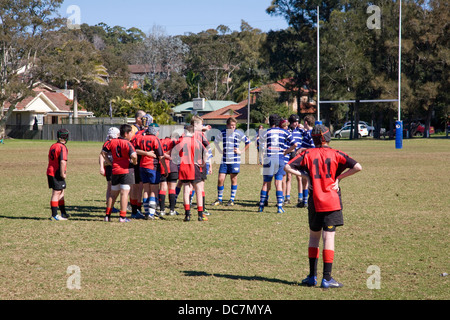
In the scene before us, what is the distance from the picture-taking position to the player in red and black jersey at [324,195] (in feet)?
21.9

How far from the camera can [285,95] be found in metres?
79.9

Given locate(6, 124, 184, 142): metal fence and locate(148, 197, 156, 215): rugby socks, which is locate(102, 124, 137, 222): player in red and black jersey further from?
locate(6, 124, 184, 142): metal fence

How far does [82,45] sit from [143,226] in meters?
59.4

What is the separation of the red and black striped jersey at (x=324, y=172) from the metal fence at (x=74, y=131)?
50.8m

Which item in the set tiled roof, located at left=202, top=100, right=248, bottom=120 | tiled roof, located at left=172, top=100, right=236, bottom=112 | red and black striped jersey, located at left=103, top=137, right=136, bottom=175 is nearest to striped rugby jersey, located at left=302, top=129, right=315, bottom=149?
red and black striped jersey, located at left=103, top=137, right=136, bottom=175

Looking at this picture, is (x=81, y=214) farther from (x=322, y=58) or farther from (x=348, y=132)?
(x=348, y=132)

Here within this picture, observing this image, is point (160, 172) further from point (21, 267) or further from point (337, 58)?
point (337, 58)

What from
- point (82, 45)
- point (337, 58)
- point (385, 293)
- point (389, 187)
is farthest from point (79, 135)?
point (385, 293)

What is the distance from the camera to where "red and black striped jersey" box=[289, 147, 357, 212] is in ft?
21.9

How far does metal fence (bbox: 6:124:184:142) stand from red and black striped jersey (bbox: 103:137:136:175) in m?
46.4

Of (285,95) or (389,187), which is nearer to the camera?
(389,187)

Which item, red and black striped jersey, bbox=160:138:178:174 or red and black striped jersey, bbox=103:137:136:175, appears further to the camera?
red and black striped jersey, bbox=160:138:178:174

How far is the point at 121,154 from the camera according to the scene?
10805mm
